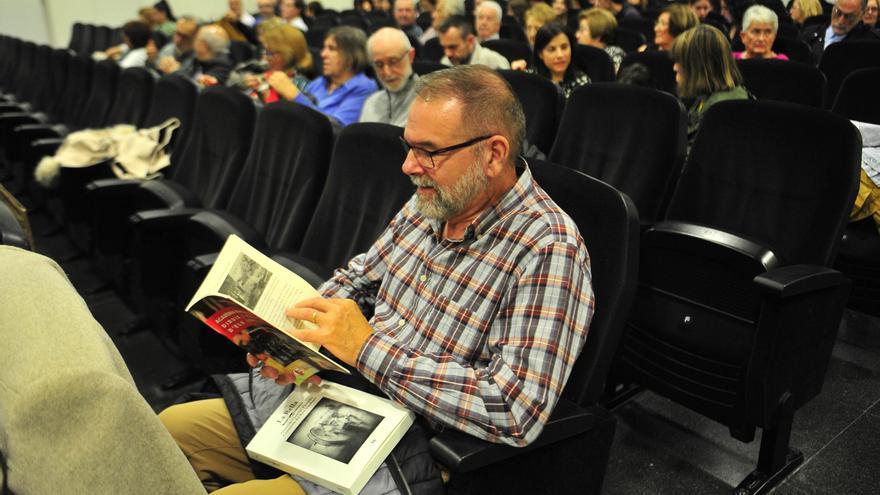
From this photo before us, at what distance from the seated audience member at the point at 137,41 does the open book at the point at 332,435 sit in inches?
201

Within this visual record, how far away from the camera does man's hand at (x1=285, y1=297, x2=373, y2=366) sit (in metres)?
1.24

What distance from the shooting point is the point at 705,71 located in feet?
8.57

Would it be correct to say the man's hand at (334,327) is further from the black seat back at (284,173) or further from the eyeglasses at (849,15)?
the eyeglasses at (849,15)

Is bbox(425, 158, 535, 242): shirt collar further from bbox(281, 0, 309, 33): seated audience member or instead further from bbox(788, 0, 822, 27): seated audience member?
bbox(281, 0, 309, 33): seated audience member

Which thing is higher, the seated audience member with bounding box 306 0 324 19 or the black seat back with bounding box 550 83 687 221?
the black seat back with bounding box 550 83 687 221

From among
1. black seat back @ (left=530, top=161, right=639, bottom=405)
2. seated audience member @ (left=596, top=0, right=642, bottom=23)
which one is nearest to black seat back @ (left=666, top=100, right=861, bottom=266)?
black seat back @ (left=530, top=161, right=639, bottom=405)

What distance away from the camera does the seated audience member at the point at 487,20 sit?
189 inches

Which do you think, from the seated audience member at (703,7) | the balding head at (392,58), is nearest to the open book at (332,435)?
the balding head at (392,58)

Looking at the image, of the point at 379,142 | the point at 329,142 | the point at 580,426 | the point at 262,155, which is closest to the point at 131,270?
the point at 262,155

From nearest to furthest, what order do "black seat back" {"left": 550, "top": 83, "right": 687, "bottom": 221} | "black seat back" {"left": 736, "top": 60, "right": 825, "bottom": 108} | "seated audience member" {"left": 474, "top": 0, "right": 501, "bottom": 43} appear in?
1. "black seat back" {"left": 550, "top": 83, "right": 687, "bottom": 221}
2. "black seat back" {"left": 736, "top": 60, "right": 825, "bottom": 108}
3. "seated audience member" {"left": 474, "top": 0, "right": 501, "bottom": 43}

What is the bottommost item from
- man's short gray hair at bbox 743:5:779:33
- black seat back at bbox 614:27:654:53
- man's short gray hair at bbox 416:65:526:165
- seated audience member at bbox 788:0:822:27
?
black seat back at bbox 614:27:654:53

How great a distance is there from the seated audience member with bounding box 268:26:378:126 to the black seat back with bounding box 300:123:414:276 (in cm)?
123

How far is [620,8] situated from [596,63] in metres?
3.59

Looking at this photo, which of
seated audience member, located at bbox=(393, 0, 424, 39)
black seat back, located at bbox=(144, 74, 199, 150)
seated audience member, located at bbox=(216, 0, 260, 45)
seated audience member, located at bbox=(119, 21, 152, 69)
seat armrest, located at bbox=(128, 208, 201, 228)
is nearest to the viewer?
seat armrest, located at bbox=(128, 208, 201, 228)
